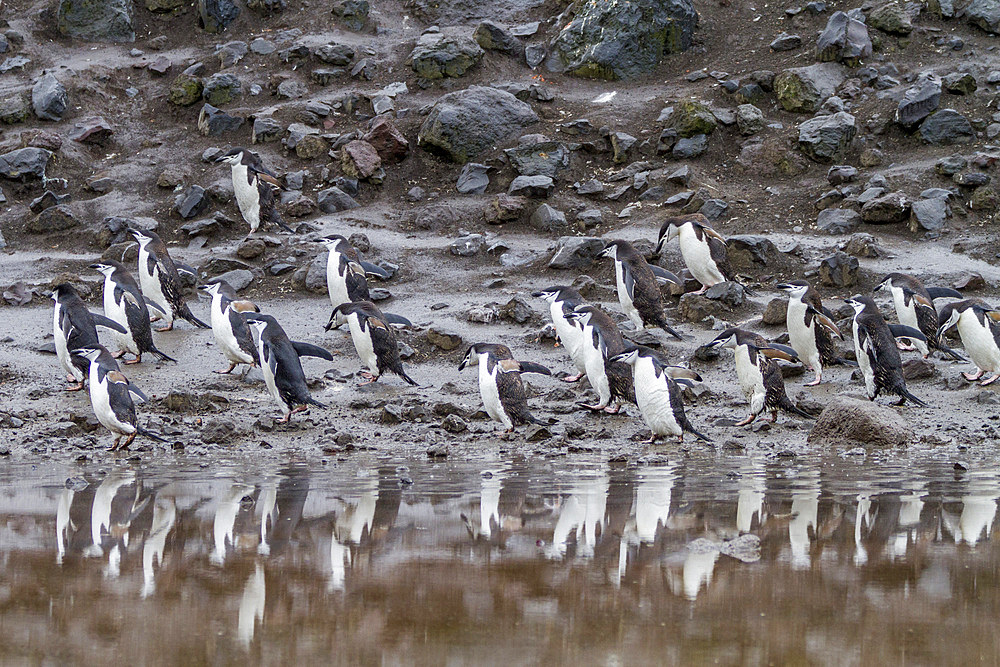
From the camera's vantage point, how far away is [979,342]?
8453 millimetres

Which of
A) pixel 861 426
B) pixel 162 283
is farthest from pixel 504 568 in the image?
pixel 162 283

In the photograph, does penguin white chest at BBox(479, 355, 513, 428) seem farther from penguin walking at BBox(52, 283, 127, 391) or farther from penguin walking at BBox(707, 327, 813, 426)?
penguin walking at BBox(52, 283, 127, 391)

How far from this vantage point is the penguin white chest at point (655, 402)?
7059 mm

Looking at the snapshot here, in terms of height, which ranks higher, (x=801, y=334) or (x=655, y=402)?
(x=801, y=334)

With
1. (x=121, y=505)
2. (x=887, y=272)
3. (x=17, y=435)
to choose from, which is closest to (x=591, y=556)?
(x=121, y=505)

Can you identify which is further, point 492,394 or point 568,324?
point 568,324

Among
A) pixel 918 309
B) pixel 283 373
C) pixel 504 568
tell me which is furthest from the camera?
pixel 918 309

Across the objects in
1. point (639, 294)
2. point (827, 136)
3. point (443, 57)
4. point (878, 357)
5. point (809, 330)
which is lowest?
point (878, 357)

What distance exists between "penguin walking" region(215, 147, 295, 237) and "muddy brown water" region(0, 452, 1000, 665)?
6.36 metres

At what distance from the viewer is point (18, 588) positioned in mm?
3377

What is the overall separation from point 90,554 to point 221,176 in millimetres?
9720

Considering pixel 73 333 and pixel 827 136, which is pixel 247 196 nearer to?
pixel 73 333

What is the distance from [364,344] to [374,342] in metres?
0.14

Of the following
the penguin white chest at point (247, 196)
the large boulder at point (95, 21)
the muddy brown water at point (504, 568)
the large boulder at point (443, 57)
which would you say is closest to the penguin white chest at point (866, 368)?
the muddy brown water at point (504, 568)
